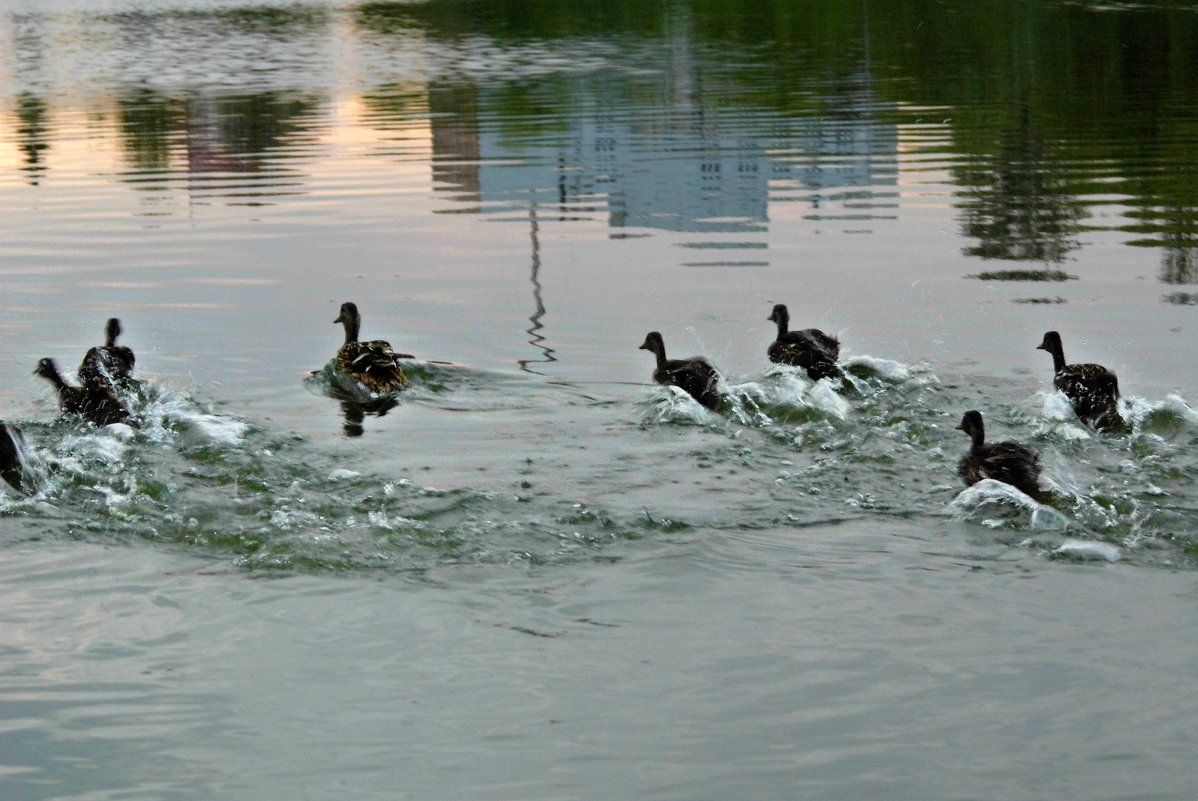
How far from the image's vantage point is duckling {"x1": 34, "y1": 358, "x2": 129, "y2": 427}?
1171 cm

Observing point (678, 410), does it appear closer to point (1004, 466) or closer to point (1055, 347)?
point (1004, 466)

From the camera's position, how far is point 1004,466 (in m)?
9.72

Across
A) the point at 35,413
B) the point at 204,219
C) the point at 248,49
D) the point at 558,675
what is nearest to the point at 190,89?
the point at 248,49

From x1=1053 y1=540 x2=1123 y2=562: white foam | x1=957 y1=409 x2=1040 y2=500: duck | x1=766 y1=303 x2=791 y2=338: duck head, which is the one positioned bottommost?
x1=1053 y1=540 x2=1123 y2=562: white foam

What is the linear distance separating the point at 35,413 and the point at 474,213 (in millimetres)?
9575

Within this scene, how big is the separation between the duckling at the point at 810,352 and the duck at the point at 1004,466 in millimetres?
2356

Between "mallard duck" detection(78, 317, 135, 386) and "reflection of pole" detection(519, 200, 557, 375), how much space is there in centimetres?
307

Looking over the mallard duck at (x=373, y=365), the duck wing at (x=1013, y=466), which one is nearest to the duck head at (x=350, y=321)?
the mallard duck at (x=373, y=365)

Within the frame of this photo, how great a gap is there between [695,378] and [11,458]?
15.3 feet

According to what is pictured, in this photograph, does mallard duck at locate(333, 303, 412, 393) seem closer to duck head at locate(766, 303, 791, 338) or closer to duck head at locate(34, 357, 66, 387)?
duck head at locate(34, 357, 66, 387)

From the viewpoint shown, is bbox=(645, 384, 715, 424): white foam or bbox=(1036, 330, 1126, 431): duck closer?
bbox=(1036, 330, 1126, 431): duck

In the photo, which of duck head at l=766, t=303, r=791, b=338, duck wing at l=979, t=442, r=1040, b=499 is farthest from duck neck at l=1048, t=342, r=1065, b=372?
duck wing at l=979, t=442, r=1040, b=499

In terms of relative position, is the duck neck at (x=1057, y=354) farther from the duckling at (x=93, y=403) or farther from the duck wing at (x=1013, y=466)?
the duckling at (x=93, y=403)

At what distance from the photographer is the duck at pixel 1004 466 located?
9664 mm
